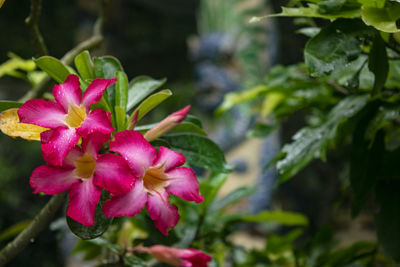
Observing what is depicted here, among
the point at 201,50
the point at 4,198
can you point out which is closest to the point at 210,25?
the point at 201,50

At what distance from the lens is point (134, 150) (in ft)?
1.24

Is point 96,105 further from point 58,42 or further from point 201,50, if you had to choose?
point 201,50

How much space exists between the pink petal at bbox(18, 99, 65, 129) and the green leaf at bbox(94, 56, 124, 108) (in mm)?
127

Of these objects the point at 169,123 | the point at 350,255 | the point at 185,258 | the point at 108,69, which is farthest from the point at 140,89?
the point at 350,255

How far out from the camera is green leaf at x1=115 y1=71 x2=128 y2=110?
0.51 m

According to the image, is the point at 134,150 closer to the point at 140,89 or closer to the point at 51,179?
the point at 51,179

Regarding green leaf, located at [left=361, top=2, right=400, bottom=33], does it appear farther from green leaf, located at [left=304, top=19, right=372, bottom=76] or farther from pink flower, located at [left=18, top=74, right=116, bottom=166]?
pink flower, located at [left=18, top=74, right=116, bottom=166]

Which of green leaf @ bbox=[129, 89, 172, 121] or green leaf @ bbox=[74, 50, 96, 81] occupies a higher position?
green leaf @ bbox=[74, 50, 96, 81]

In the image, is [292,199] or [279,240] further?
[292,199]

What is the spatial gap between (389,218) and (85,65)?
621 mm

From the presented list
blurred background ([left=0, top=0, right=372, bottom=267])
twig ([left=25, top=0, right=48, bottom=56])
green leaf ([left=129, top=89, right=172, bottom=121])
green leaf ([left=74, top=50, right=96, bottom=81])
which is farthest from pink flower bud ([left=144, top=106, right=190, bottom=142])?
blurred background ([left=0, top=0, right=372, bottom=267])

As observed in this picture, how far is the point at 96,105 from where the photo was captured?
47cm

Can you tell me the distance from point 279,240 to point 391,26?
2.49 ft

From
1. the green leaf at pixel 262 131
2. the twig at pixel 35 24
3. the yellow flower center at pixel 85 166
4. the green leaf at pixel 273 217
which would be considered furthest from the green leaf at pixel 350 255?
the twig at pixel 35 24
